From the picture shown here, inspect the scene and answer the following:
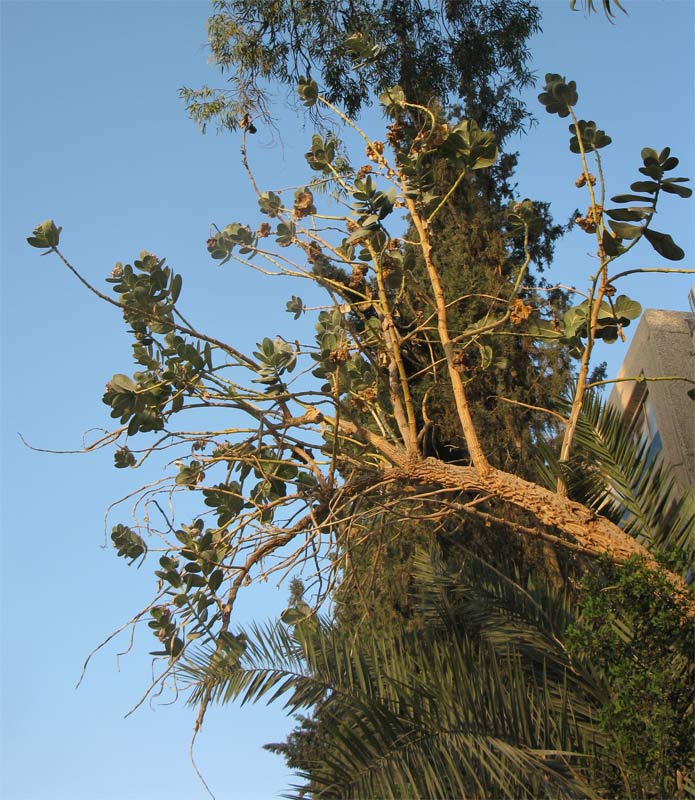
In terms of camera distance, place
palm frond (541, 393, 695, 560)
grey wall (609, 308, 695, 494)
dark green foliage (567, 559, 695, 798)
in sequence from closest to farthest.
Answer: dark green foliage (567, 559, 695, 798) → palm frond (541, 393, 695, 560) → grey wall (609, 308, 695, 494)

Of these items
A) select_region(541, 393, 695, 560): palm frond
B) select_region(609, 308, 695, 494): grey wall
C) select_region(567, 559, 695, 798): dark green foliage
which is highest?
select_region(609, 308, 695, 494): grey wall

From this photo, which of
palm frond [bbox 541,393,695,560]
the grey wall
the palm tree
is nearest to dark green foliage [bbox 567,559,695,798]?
the palm tree

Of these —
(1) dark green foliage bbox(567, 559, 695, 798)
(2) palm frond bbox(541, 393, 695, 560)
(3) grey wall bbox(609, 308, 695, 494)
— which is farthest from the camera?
(3) grey wall bbox(609, 308, 695, 494)

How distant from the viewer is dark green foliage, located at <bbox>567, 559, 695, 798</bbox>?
3.81m

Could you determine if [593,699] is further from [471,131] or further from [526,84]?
[526,84]

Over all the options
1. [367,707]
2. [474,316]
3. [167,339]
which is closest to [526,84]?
[474,316]

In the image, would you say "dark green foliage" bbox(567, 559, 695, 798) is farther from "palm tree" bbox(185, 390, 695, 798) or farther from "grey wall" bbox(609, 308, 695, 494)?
"grey wall" bbox(609, 308, 695, 494)

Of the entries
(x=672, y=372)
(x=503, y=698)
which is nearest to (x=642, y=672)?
(x=503, y=698)

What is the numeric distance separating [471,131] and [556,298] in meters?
4.97

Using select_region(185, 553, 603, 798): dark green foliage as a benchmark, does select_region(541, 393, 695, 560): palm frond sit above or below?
above

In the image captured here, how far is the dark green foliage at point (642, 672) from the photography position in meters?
3.81

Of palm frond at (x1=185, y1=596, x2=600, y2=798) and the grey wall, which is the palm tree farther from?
the grey wall

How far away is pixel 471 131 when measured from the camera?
466 cm

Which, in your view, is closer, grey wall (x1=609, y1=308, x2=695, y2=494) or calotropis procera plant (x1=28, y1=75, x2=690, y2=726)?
calotropis procera plant (x1=28, y1=75, x2=690, y2=726)
